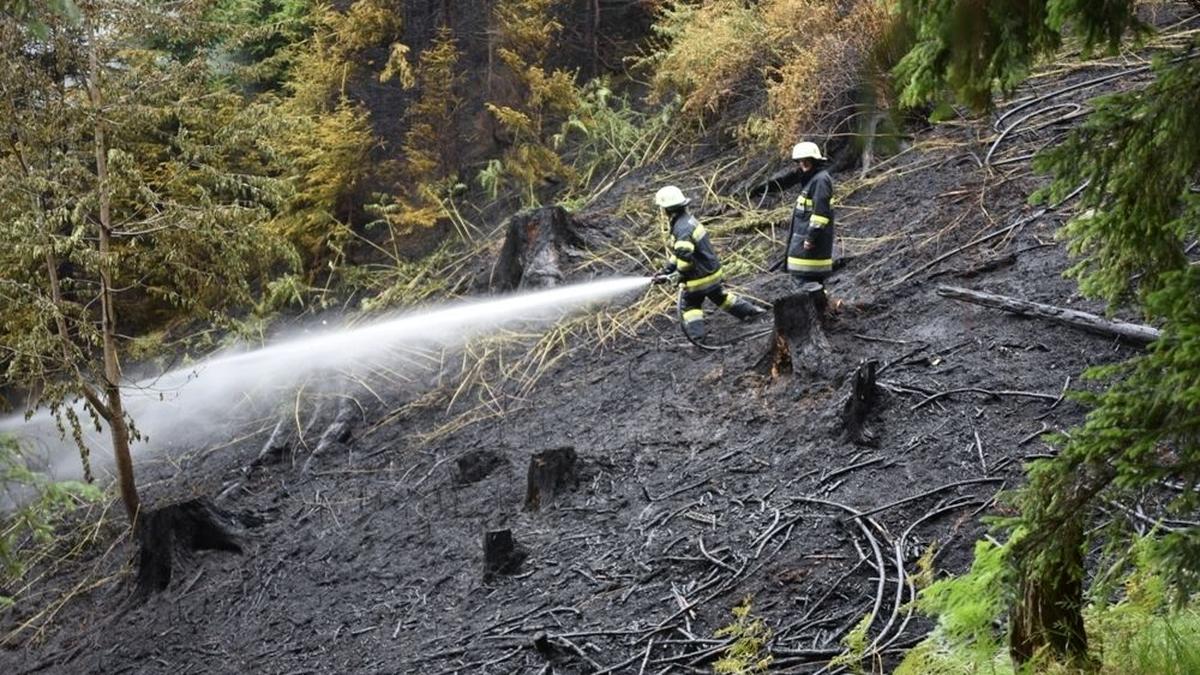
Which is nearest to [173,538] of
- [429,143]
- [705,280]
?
[705,280]

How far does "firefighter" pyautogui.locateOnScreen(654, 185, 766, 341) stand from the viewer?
32.1ft

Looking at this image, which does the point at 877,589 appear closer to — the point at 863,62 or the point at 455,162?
the point at 863,62

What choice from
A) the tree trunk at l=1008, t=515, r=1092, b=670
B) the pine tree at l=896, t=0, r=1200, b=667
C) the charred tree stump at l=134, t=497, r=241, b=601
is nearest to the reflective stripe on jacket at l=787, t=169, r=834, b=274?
the charred tree stump at l=134, t=497, r=241, b=601

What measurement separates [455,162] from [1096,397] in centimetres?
1324

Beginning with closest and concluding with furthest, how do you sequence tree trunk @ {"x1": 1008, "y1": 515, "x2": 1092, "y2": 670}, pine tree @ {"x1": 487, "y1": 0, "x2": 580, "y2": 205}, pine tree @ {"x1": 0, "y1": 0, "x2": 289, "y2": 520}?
tree trunk @ {"x1": 1008, "y1": 515, "x2": 1092, "y2": 670}, pine tree @ {"x1": 0, "y1": 0, "x2": 289, "y2": 520}, pine tree @ {"x1": 487, "y1": 0, "x2": 580, "y2": 205}

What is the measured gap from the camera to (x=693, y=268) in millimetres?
9797

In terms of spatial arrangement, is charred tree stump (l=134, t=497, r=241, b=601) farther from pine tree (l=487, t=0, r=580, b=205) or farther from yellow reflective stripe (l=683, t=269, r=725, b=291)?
pine tree (l=487, t=0, r=580, b=205)

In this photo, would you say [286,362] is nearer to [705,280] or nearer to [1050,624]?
[705,280]

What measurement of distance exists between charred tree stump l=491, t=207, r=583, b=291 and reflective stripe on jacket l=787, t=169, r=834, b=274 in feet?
12.2

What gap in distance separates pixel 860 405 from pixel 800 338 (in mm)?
1297

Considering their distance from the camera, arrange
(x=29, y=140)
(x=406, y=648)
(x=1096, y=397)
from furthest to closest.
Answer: (x=29, y=140) → (x=406, y=648) → (x=1096, y=397)

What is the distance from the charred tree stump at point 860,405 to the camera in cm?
739

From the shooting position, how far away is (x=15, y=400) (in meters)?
15.1

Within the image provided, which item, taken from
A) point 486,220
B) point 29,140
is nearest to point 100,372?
point 29,140
